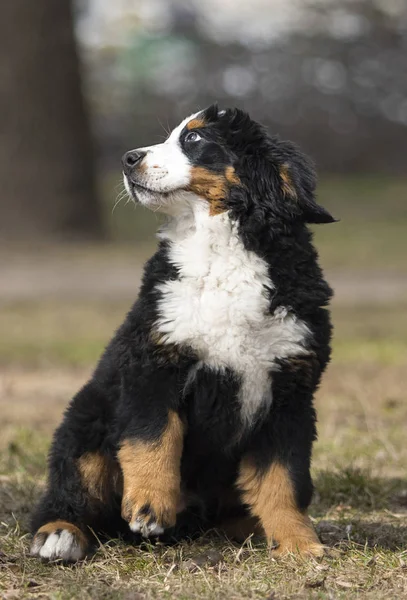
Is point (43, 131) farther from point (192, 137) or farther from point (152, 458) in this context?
point (152, 458)

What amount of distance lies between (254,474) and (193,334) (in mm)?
580

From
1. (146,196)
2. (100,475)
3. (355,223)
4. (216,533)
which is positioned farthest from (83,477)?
(355,223)

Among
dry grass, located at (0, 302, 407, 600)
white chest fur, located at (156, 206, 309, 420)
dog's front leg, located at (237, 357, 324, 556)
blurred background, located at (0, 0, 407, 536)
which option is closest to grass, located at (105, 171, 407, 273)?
blurred background, located at (0, 0, 407, 536)

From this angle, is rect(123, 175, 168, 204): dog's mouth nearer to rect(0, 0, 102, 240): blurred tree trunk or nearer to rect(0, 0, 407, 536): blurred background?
rect(0, 0, 407, 536): blurred background

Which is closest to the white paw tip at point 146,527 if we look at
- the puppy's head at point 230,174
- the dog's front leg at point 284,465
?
the dog's front leg at point 284,465

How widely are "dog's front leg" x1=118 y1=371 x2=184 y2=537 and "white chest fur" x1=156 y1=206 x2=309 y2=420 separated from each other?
0.20 m

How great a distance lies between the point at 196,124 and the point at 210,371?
1.09 meters

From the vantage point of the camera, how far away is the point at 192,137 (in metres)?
→ 4.50

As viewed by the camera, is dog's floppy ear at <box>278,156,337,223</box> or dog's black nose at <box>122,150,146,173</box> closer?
dog's floppy ear at <box>278,156,337,223</box>

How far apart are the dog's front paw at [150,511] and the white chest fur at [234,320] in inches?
17.0

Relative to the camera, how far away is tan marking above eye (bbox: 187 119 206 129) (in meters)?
4.55

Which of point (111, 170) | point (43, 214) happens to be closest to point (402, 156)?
point (111, 170)

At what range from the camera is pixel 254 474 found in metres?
4.17

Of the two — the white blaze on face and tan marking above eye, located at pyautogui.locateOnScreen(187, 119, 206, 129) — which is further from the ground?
tan marking above eye, located at pyautogui.locateOnScreen(187, 119, 206, 129)
